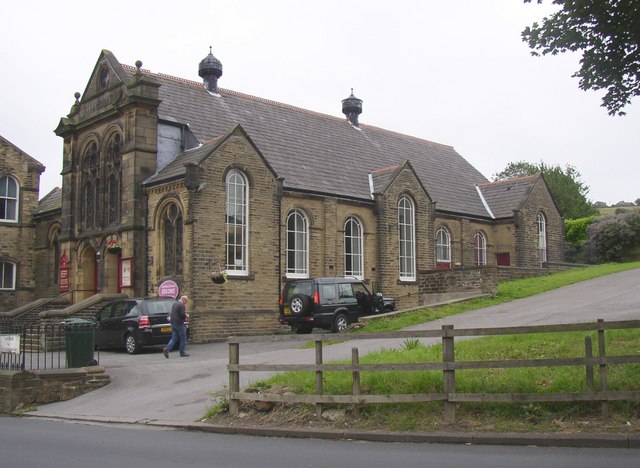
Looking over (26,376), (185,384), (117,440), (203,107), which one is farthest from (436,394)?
(203,107)

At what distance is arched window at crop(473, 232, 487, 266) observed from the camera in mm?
36688

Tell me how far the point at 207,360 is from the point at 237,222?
7.97 m

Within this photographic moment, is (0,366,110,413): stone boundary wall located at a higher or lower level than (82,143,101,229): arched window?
lower

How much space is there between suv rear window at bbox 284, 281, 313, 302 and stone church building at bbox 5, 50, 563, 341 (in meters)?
1.90

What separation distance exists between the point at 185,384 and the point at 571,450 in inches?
337

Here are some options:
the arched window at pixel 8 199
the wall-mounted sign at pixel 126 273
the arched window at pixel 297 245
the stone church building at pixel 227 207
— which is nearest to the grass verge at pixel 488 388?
the stone church building at pixel 227 207

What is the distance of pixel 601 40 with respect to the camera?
10172 mm

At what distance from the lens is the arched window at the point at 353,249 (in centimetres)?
2936

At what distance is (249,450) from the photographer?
28.5ft

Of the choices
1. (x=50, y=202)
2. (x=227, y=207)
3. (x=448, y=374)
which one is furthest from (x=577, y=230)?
(x=448, y=374)

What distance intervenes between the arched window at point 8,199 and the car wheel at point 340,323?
20.5m

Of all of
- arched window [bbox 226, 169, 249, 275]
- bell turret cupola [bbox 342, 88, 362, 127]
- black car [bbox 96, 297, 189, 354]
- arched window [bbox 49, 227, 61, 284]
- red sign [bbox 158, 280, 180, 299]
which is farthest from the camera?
bell turret cupola [bbox 342, 88, 362, 127]

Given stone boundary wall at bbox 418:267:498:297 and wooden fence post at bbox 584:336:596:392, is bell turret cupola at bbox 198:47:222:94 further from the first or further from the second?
wooden fence post at bbox 584:336:596:392

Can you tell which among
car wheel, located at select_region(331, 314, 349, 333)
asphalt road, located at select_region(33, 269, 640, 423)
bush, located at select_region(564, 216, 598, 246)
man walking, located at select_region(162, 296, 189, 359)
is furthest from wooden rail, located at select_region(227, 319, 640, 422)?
bush, located at select_region(564, 216, 598, 246)
